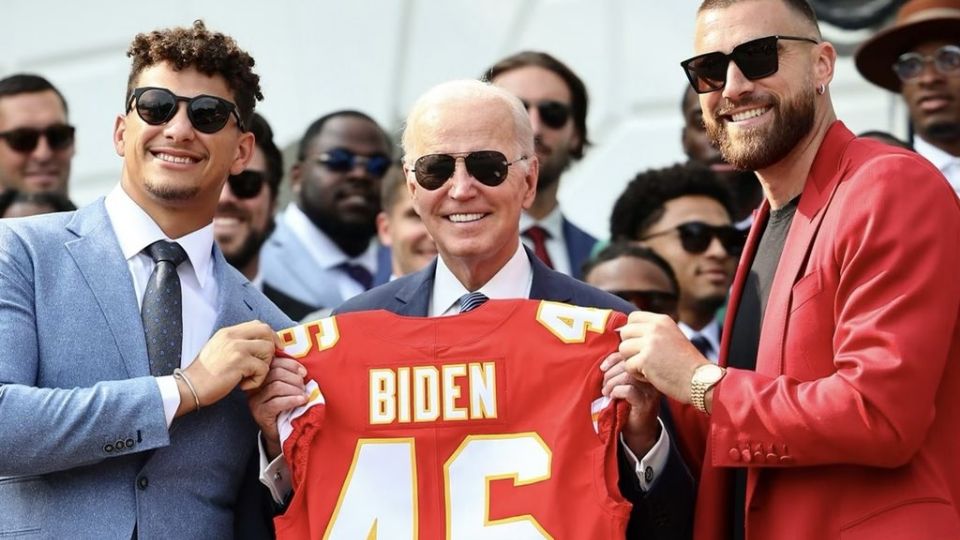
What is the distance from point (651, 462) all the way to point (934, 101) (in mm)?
2940

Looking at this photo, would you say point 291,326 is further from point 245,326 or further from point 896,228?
point 896,228

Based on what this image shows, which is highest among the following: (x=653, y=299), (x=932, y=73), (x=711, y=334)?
(x=932, y=73)

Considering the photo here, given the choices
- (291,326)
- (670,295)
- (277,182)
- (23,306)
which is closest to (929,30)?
(670,295)

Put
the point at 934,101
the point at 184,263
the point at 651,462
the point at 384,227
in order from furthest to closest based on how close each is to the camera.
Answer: the point at 384,227 → the point at 934,101 → the point at 184,263 → the point at 651,462

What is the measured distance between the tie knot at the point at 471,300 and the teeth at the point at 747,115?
0.83m

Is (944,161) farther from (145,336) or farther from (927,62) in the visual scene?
(145,336)

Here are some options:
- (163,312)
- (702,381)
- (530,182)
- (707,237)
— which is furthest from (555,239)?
(702,381)

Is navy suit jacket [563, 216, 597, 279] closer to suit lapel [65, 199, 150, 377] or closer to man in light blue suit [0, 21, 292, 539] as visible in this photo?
man in light blue suit [0, 21, 292, 539]

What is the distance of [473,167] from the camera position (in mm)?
4496

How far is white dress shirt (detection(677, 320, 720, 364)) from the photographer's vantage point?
665 centimetres

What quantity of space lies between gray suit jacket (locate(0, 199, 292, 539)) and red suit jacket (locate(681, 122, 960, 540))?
1.32 metres

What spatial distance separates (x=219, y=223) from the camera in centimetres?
700

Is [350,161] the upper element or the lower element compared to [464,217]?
lower

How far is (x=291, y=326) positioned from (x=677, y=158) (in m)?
4.15
